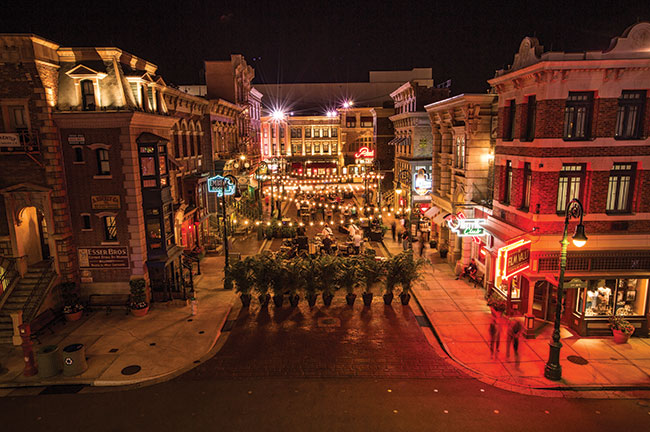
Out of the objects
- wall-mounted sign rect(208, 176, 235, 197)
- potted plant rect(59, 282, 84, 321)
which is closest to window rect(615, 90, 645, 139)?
wall-mounted sign rect(208, 176, 235, 197)

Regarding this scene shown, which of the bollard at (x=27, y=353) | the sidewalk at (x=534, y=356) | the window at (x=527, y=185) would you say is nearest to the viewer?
the sidewalk at (x=534, y=356)

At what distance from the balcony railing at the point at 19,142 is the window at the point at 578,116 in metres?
22.3

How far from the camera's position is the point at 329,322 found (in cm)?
1819

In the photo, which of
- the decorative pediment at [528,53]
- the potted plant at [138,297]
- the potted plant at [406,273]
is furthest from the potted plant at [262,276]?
the decorative pediment at [528,53]

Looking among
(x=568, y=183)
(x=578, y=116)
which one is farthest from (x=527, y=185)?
(x=578, y=116)

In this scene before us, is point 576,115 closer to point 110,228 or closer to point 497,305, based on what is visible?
point 497,305

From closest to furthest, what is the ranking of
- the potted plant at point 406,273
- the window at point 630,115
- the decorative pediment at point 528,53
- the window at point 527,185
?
1. the window at point 630,115
2. the decorative pediment at point 528,53
3. the window at point 527,185
4. the potted plant at point 406,273

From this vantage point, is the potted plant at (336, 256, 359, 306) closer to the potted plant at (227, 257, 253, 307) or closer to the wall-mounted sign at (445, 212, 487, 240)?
the potted plant at (227, 257, 253, 307)

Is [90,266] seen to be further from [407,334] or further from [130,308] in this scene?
[407,334]

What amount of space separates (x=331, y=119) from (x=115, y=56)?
63441mm

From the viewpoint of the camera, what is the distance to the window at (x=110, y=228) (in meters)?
19.6

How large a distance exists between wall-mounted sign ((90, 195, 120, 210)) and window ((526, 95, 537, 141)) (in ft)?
60.5

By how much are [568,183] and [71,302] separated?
22343mm

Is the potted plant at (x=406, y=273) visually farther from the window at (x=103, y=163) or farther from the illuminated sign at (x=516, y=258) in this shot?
the window at (x=103, y=163)
